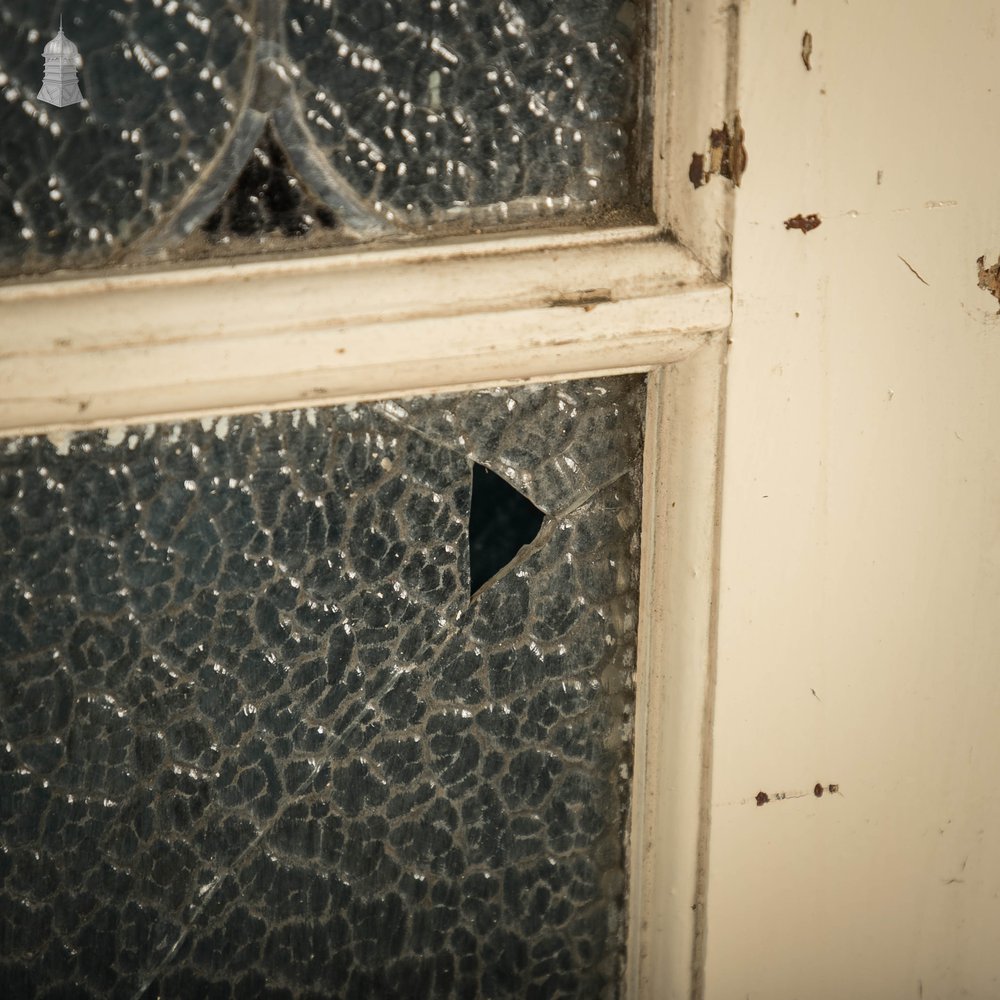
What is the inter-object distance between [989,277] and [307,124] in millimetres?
426

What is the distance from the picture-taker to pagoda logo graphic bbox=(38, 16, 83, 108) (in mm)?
624

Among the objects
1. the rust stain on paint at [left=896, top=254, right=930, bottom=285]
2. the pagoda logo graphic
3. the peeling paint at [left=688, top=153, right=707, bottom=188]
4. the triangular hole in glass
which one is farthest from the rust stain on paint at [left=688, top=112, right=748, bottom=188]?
the pagoda logo graphic

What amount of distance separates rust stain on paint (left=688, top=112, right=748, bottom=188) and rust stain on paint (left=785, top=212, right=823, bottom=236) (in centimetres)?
4

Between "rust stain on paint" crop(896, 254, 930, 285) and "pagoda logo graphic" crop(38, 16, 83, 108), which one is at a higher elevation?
"pagoda logo graphic" crop(38, 16, 83, 108)

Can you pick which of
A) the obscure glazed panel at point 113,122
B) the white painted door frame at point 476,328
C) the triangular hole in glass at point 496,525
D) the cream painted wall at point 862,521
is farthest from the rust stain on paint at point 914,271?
the obscure glazed panel at point 113,122

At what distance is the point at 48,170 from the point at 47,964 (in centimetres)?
49

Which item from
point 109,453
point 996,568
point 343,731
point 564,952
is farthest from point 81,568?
point 996,568

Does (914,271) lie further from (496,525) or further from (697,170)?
(496,525)

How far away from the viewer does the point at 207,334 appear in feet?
2.14

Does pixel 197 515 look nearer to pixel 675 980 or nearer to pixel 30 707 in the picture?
pixel 30 707

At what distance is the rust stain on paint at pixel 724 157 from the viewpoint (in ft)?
2.24

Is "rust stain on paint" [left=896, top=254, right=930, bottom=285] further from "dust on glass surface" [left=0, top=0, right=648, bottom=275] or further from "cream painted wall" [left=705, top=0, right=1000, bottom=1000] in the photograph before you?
"dust on glass surface" [left=0, top=0, right=648, bottom=275]

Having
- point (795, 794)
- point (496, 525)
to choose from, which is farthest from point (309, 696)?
point (795, 794)

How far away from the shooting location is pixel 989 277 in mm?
747
